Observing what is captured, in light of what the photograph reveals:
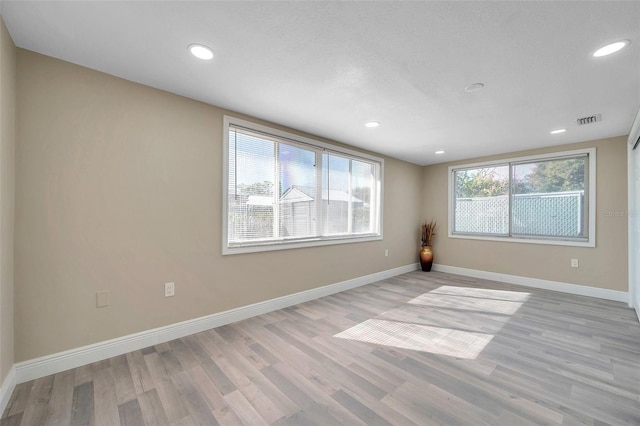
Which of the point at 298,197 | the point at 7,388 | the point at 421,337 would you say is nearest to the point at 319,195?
the point at 298,197

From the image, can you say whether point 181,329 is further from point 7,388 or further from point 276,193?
point 276,193

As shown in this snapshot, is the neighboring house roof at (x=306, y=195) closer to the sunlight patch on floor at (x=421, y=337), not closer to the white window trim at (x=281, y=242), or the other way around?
the white window trim at (x=281, y=242)

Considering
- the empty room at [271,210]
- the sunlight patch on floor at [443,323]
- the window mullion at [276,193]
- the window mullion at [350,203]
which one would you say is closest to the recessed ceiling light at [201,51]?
the empty room at [271,210]

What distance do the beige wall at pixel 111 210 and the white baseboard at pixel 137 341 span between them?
6 cm

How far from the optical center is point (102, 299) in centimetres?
215

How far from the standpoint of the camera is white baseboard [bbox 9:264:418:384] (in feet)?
6.23

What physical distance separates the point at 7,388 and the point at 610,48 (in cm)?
445

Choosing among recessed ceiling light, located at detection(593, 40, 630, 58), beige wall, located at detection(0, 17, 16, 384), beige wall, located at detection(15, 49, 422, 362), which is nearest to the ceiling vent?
recessed ceiling light, located at detection(593, 40, 630, 58)

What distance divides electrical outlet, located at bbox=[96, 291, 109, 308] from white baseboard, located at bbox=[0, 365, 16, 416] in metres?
0.55

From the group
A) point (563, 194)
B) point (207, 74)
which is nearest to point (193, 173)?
point (207, 74)

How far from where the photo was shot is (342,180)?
426 centimetres

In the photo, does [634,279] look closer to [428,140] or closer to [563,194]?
A: [563,194]

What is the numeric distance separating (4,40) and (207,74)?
1.14 meters

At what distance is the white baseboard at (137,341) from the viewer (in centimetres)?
190
